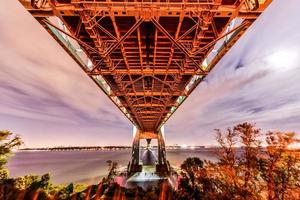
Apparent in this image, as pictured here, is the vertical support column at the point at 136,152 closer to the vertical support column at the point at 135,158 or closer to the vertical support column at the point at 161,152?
the vertical support column at the point at 135,158

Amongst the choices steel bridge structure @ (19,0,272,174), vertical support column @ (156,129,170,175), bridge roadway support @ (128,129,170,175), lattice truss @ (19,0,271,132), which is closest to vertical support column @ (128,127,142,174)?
bridge roadway support @ (128,129,170,175)

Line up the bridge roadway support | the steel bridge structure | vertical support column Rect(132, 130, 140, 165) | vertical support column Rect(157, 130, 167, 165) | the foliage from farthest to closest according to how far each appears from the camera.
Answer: vertical support column Rect(132, 130, 140, 165) < vertical support column Rect(157, 130, 167, 165) < the bridge roadway support < the foliage < the steel bridge structure

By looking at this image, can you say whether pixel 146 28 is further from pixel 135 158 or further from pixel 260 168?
pixel 135 158

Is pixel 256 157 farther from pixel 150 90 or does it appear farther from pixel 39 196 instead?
pixel 39 196

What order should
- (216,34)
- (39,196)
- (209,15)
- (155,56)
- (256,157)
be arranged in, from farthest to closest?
(39,196)
(256,157)
(155,56)
(216,34)
(209,15)

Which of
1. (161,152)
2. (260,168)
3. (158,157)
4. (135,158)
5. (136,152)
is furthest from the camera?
(136,152)

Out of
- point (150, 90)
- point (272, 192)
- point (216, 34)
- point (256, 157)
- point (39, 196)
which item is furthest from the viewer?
point (150, 90)

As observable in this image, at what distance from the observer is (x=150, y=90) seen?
20078 mm

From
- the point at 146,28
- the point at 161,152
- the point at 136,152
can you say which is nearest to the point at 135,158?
the point at 136,152

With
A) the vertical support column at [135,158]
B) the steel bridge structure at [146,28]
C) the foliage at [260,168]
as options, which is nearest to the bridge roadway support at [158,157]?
the vertical support column at [135,158]

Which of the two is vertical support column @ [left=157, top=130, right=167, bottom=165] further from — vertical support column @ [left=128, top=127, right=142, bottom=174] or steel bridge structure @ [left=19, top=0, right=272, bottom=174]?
steel bridge structure @ [left=19, top=0, right=272, bottom=174]

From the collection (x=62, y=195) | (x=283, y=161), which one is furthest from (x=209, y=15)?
(x=62, y=195)

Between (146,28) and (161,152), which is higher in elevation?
(146,28)

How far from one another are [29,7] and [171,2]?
505 centimetres
